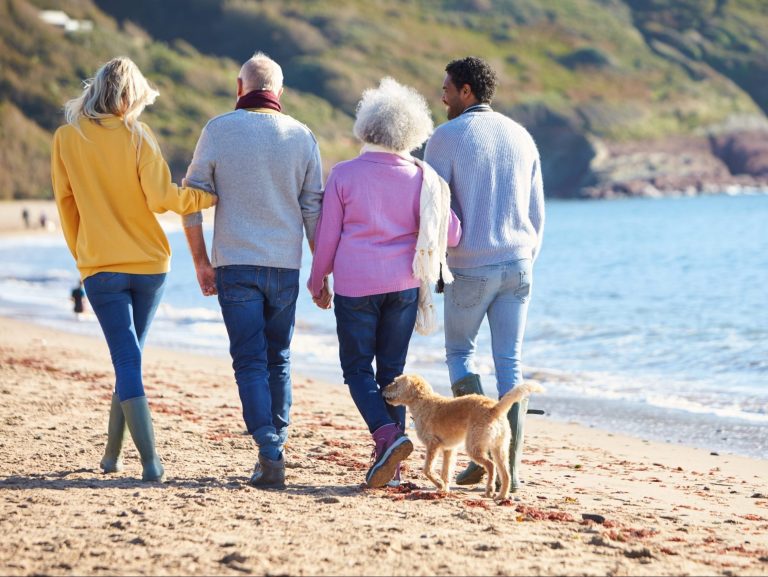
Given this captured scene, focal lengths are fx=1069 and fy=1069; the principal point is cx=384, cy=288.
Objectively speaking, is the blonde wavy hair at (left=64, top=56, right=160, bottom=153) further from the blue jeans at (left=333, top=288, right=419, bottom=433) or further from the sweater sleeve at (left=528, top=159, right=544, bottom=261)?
the sweater sleeve at (left=528, top=159, right=544, bottom=261)

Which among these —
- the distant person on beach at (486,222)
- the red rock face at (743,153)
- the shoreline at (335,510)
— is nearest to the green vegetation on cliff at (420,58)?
the red rock face at (743,153)

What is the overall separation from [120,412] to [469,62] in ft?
7.73

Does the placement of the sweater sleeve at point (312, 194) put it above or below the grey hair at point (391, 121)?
below

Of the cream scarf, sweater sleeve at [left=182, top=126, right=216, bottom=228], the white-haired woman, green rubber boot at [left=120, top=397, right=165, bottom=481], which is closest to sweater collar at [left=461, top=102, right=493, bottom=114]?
the white-haired woman

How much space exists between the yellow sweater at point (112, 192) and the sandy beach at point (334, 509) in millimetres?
1059

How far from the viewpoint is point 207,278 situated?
4.90 m

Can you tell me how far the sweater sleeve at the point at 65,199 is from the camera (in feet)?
15.9

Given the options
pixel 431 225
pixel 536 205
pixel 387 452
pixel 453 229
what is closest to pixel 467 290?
pixel 453 229

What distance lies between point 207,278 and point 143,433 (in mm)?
776

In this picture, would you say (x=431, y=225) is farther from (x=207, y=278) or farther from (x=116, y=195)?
(x=116, y=195)

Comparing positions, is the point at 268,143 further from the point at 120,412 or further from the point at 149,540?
the point at 149,540

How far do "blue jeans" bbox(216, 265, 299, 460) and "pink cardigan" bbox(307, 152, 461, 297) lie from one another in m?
0.25

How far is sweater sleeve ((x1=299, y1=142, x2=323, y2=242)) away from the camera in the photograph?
193 inches

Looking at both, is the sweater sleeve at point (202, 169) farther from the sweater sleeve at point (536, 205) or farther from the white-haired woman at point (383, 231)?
the sweater sleeve at point (536, 205)
